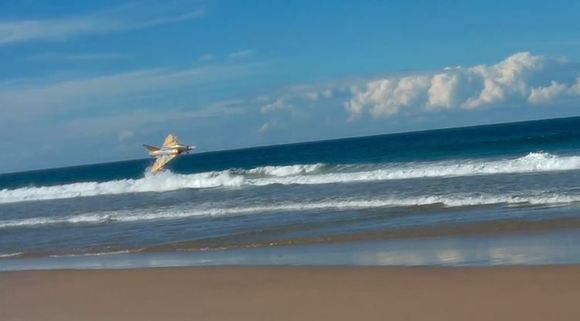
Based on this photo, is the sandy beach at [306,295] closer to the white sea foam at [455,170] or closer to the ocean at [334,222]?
the ocean at [334,222]

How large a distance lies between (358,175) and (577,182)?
10297 millimetres

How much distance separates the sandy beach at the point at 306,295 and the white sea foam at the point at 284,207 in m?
7.21

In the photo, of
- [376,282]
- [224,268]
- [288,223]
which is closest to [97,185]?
[288,223]

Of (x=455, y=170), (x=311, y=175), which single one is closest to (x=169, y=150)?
(x=455, y=170)

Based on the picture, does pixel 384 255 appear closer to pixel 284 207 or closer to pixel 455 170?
pixel 284 207

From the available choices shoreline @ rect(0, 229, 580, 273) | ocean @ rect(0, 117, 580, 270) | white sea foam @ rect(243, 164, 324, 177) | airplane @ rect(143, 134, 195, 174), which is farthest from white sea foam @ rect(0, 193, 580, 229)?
white sea foam @ rect(243, 164, 324, 177)

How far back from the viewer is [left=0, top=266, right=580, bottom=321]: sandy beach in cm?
717

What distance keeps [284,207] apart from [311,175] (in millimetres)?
11115

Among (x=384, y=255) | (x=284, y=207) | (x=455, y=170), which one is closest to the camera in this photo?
(x=384, y=255)

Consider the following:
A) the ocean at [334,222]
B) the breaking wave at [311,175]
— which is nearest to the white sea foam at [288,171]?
the breaking wave at [311,175]

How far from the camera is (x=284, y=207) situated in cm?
1933

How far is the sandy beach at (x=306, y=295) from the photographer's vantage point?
717 cm

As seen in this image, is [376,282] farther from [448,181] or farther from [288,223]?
[448,181]

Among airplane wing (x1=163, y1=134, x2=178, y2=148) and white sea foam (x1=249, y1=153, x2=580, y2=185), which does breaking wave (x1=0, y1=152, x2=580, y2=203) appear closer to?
white sea foam (x1=249, y1=153, x2=580, y2=185)
